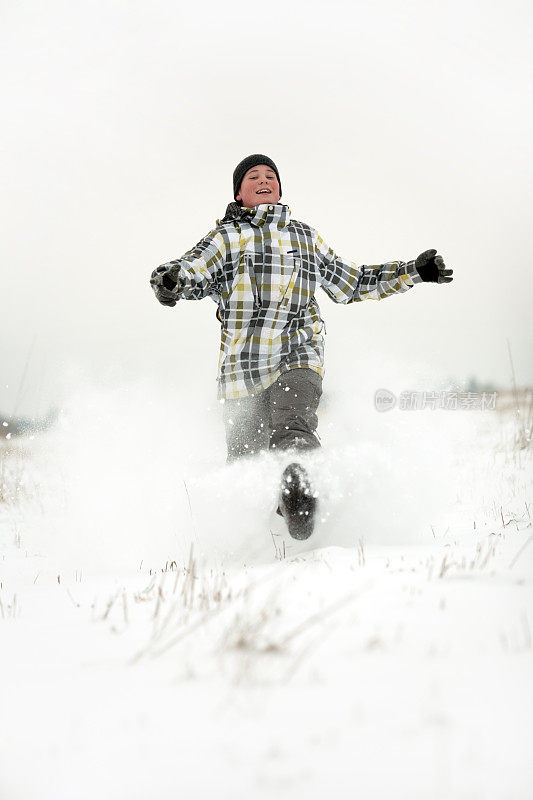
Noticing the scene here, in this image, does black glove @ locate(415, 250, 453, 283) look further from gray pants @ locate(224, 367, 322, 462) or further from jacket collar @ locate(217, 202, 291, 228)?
gray pants @ locate(224, 367, 322, 462)

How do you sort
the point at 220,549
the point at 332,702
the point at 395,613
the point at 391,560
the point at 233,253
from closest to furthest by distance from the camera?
the point at 332,702 → the point at 395,613 → the point at 391,560 → the point at 220,549 → the point at 233,253

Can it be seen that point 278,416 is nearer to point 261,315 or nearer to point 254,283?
point 261,315

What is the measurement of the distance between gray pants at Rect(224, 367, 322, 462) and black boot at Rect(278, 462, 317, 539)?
0.29 meters

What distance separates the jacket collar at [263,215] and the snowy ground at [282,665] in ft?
4.93

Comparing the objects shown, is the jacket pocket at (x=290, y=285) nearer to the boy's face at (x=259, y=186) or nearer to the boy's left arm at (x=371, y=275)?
the boy's left arm at (x=371, y=275)

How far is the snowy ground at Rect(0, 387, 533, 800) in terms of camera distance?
0.96 m

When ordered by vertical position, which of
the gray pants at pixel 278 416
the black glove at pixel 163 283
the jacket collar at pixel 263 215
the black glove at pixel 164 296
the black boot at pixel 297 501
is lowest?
the black boot at pixel 297 501

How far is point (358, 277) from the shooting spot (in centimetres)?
407

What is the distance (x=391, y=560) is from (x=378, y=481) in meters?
0.93

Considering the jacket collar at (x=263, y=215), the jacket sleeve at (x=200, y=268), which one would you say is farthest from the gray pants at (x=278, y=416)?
the jacket collar at (x=263, y=215)

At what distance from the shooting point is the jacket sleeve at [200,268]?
3254 mm

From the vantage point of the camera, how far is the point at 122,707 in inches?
45.9

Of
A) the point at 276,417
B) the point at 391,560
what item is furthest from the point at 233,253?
the point at 391,560

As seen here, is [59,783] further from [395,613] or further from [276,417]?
[276,417]
